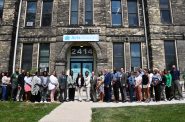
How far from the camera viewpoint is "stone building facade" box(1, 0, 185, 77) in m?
22.1

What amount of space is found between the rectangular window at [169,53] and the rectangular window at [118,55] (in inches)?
137

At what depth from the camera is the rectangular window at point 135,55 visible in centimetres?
2266

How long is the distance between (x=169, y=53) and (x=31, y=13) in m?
12.0

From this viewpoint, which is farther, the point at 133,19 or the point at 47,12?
the point at 47,12

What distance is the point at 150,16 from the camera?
74.4 feet

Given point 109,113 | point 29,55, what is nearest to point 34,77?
point 109,113

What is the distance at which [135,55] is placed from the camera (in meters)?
22.9

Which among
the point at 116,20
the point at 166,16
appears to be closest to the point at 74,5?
the point at 116,20

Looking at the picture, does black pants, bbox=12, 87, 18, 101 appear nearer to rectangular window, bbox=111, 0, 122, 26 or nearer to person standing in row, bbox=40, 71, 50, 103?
person standing in row, bbox=40, 71, 50, 103

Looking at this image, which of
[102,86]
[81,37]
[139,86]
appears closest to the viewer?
[139,86]

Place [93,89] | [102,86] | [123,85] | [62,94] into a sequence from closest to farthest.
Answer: [123,85] → [102,86] → [93,89] → [62,94]

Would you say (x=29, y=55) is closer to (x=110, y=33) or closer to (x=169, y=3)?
(x=110, y=33)

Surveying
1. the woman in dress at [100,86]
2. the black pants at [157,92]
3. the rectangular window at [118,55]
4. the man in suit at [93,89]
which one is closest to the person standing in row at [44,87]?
the man in suit at [93,89]

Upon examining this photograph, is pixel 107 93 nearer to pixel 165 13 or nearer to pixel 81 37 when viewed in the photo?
pixel 81 37
